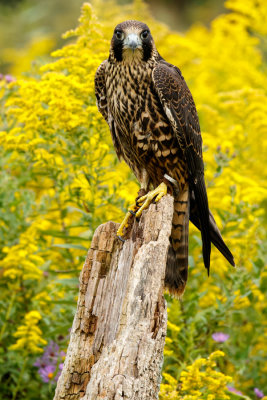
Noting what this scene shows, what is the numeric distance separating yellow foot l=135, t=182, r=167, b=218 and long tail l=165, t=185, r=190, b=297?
0.24m

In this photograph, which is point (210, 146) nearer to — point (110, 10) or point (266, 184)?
point (266, 184)

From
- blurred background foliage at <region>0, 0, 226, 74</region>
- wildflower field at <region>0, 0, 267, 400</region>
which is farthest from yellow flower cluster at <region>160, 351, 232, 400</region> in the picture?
blurred background foliage at <region>0, 0, 226, 74</region>

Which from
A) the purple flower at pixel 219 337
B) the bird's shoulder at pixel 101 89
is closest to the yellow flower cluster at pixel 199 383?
the purple flower at pixel 219 337

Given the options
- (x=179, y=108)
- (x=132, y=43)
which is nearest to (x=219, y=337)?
(x=179, y=108)

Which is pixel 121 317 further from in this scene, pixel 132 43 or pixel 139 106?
pixel 132 43

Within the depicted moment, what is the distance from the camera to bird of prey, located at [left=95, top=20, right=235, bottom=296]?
3.09 metres

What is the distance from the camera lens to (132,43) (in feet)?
9.88

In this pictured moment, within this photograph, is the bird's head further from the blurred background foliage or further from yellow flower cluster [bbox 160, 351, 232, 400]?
the blurred background foliage

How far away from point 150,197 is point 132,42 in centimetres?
75

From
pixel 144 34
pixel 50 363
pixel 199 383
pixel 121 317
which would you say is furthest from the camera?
pixel 50 363

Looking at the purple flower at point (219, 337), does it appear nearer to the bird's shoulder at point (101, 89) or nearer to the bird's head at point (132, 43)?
the bird's shoulder at point (101, 89)

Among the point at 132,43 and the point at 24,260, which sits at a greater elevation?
the point at 132,43

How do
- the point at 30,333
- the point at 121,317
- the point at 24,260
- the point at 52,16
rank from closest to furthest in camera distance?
the point at 121,317
the point at 30,333
the point at 24,260
the point at 52,16

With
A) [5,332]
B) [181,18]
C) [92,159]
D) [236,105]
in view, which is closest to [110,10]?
[236,105]
